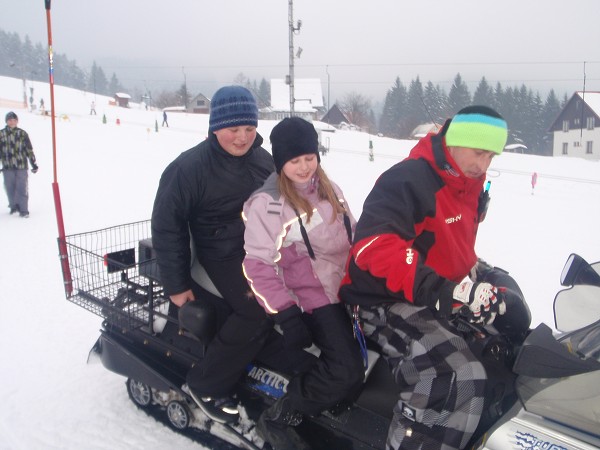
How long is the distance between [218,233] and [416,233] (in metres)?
1.28

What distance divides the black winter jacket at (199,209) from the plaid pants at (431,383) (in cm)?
123

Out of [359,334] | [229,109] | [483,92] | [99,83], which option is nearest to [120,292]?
[229,109]

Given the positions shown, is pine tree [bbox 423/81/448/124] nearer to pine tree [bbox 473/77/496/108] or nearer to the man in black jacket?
pine tree [bbox 473/77/496/108]

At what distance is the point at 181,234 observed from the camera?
2869 millimetres

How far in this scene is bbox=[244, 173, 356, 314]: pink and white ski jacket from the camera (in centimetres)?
243

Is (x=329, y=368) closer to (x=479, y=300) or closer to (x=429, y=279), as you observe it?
(x=429, y=279)

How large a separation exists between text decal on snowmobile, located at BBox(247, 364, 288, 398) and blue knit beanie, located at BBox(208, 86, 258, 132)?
4.80ft

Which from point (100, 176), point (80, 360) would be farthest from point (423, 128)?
point (80, 360)

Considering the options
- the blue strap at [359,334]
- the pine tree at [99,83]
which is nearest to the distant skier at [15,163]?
the blue strap at [359,334]

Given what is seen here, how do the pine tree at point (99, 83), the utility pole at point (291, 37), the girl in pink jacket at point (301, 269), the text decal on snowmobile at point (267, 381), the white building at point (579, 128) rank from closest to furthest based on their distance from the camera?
the girl in pink jacket at point (301, 269) < the text decal on snowmobile at point (267, 381) < the utility pole at point (291, 37) < the white building at point (579, 128) < the pine tree at point (99, 83)

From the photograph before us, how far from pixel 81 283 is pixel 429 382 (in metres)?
2.77

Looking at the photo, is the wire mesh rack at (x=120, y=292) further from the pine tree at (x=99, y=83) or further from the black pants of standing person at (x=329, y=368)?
the pine tree at (x=99, y=83)

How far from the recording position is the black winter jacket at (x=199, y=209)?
2842 millimetres

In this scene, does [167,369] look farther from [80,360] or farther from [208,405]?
[80,360]
